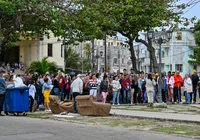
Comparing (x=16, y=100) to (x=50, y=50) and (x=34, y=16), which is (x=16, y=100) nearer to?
(x=34, y=16)

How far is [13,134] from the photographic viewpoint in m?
11.2

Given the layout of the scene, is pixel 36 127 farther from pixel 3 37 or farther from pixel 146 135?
pixel 3 37

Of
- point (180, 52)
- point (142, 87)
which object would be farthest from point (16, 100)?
point (180, 52)

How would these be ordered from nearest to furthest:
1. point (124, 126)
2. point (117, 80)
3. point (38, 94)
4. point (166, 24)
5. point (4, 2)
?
1. point (124, 126)
2. point (4, 2)
3. point (38, 94)
4. point (117, 80)
5. point (166, 24)

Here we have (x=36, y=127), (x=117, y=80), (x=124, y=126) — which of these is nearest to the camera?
(x=36, y=127)

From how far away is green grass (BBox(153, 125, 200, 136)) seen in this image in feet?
39.0

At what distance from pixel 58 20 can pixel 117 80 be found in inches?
180

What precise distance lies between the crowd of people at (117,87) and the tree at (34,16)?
2577 millimetres

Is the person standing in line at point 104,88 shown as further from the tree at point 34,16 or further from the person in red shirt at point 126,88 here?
the tree at point 34,16

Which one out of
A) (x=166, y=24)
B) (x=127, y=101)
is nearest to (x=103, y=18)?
(x=127, y=101)

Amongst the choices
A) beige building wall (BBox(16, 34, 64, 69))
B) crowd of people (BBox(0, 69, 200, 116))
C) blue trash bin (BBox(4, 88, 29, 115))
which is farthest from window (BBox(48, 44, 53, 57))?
blue trash bin (BBox(4, 88, 29, 115))

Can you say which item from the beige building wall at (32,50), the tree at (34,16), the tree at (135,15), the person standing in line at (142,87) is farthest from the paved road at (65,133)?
the beige building wall at (32,50)

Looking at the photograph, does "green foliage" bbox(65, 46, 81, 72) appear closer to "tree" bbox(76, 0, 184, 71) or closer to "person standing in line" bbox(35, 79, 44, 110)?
"tree" bbox(76, 0, 184, 71)

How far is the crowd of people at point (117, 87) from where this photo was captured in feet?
65.9
